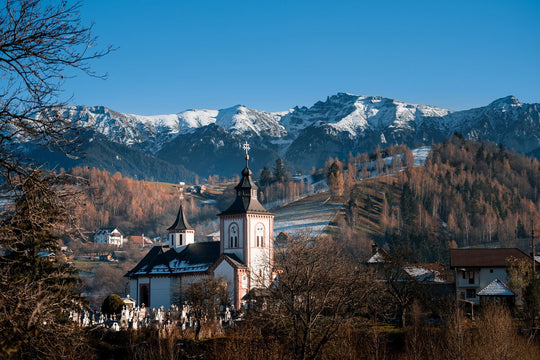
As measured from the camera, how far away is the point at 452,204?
162625mm

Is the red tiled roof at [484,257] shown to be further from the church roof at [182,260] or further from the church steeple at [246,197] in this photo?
the church roof at [182,260]

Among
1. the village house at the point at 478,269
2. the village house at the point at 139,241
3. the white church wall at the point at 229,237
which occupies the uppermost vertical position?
the village house at the point at 139,241

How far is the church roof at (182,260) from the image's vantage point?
73.9 m

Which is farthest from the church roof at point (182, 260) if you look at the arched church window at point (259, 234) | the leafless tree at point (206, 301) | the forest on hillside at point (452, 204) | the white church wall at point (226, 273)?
the forest on hillside at point (452, 204)

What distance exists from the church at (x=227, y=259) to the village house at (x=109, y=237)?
107 m

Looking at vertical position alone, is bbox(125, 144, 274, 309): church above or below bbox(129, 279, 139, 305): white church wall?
above

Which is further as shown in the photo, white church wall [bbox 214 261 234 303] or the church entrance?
the church entrance

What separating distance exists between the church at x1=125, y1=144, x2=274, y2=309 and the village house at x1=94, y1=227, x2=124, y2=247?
106773 millimetres

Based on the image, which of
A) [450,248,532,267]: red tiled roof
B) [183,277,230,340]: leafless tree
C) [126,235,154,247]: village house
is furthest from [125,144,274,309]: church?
[126,235,154,247]: village house

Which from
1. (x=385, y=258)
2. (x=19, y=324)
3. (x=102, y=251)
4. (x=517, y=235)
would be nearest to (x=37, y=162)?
(x=19, y=324)

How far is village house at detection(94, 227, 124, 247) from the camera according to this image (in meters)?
182

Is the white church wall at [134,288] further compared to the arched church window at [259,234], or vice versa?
the white church wall at [134,288]

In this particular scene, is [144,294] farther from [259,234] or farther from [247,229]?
[259,234]

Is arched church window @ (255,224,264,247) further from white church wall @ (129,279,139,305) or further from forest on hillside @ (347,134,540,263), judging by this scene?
forest on hillside @ (347,134,540,263)
